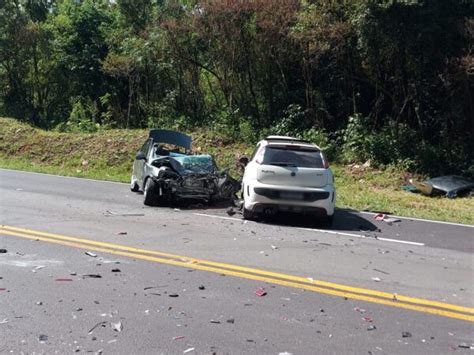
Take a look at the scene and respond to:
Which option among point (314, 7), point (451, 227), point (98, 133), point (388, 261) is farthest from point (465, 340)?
point (98, 133)

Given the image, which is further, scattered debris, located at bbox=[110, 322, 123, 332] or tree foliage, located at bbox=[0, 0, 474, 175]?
tree foliage, located at bbox=[0, 0, 474, 175]

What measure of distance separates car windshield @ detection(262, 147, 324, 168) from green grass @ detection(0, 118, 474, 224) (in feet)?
9.98

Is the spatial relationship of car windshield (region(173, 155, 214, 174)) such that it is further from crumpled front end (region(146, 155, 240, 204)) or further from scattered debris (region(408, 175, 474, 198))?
scattered debris (region(408, 175, 474, 198))

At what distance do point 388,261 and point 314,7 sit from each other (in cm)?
1337

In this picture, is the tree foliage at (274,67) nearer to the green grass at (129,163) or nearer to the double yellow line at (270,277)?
the green grass at (129,163)

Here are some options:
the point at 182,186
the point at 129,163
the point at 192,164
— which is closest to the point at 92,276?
the point at 182,186

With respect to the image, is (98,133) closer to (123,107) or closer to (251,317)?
(123,107)

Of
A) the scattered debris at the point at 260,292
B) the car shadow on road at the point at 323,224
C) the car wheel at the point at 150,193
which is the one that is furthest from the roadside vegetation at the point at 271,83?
the scattered debris at the point at 260,292

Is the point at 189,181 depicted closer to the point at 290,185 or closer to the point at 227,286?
the point at 290,185

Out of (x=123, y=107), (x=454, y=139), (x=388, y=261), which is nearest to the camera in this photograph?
(x=388, y=261)

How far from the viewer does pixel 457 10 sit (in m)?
17.3

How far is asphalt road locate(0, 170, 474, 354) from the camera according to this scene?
4.79m

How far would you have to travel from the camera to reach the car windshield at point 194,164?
40.7ft

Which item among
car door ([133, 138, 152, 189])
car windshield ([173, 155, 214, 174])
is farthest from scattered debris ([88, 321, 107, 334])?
car door ([133, 138, 152, 189])
